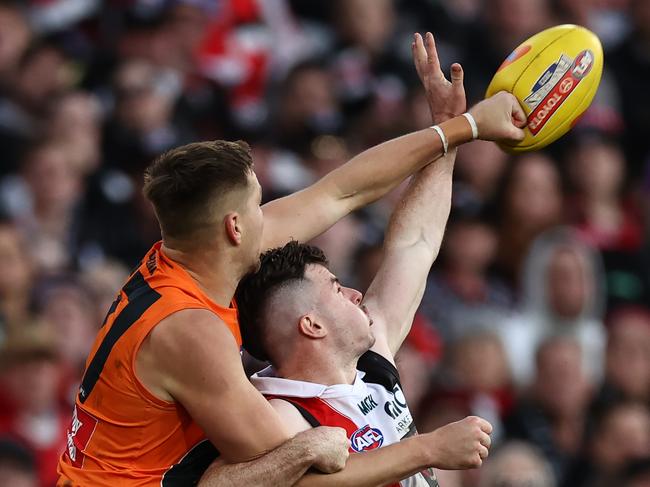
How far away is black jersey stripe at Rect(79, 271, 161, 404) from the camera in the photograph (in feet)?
14.0

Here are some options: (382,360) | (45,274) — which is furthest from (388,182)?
(45,274)

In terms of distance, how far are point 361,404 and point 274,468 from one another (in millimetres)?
525

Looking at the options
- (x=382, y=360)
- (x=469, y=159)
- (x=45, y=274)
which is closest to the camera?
(x=382, y=360)

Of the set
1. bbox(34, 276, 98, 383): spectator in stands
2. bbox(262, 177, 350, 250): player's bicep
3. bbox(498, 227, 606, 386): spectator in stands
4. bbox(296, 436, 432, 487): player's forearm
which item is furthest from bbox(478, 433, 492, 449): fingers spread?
bbox(498, 227, 606, 386): spectator in stands

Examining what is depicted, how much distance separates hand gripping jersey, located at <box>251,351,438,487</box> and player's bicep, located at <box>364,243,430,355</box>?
21 centimetres

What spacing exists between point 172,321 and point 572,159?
581cm

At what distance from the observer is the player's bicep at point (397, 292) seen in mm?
4941

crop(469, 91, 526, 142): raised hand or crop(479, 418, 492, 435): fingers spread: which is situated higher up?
crop(469, 91, 526, 142): raised hand

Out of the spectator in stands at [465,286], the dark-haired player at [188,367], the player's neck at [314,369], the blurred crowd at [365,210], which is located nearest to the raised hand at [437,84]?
the dark-haired player at [188,367]

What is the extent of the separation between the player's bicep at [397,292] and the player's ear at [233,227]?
0.74 meters

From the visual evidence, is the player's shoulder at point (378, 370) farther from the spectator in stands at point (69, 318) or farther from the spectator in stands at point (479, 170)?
the spectator in stands at point (479, 170)

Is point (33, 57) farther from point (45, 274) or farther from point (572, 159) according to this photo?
point (572, 159)

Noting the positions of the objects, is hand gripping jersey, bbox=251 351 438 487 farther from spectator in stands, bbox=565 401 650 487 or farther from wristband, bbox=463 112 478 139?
spectator in stands, bbox=565 401 650 487

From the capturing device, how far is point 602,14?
35.9 feet
